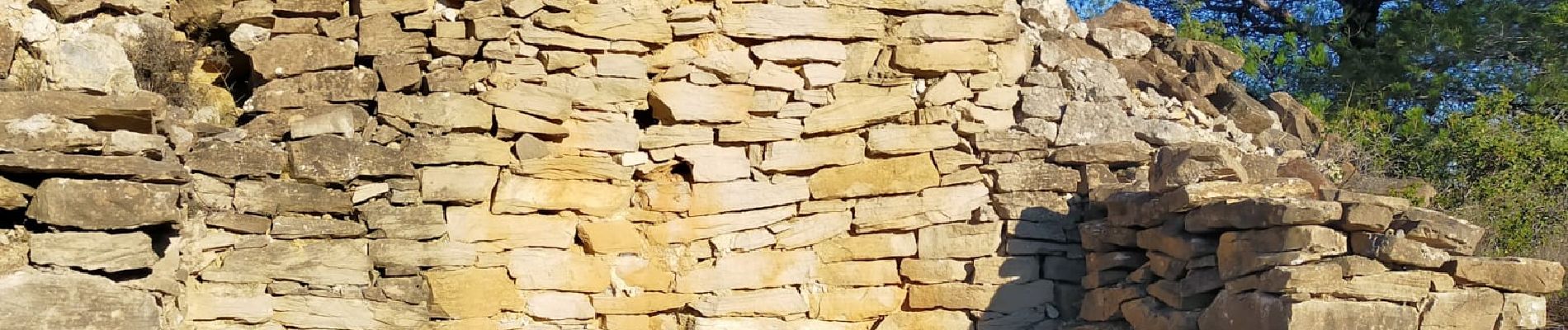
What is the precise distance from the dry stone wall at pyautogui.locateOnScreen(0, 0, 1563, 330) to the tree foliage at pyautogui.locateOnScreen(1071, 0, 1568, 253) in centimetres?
124

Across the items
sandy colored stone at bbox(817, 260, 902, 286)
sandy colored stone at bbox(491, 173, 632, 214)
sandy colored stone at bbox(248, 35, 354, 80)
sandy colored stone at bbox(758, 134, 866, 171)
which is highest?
sandy colored stone at bbox(248, 35, 354, 80)

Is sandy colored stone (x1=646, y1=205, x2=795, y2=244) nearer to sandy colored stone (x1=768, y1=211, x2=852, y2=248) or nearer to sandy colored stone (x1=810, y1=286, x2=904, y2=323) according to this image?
sandy colored stone (x1=768, y1=211, x2=852, y2=248)

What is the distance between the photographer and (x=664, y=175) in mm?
6164

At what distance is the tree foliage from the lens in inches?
289

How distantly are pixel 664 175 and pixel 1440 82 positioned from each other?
5.44 m

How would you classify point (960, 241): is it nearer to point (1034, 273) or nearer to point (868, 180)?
point (1034, 273)

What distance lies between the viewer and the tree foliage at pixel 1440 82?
734cm

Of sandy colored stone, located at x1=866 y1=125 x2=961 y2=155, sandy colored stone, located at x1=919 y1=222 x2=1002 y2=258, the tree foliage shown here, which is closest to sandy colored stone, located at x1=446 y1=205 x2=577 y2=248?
sandy colored stone, located at x1=866 y1=125 x2=961 y2=155

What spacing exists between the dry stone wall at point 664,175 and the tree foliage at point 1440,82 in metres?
1.24

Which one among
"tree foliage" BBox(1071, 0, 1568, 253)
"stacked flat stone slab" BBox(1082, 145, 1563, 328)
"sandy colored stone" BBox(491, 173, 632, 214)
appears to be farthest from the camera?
"tree foliage" BBox(1071, 0, 1568, 253)

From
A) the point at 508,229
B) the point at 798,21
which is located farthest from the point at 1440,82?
the point at 508,229

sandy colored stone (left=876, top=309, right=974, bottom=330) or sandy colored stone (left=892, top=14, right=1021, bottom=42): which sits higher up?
sandy colored stone (left=892, top=14, right=1021, bottom=42)

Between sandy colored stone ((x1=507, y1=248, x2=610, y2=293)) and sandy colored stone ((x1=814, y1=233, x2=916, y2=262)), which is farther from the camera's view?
sandy colored stone ((x1=814, y1=233, x2=916, y2=262))

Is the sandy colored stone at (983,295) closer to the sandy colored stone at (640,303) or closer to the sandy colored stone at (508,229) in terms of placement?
the sandy colored stone at (640,303)
